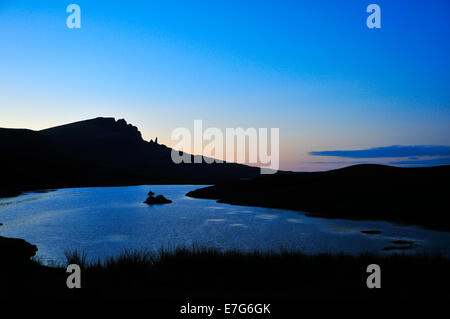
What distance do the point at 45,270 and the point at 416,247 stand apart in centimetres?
2993

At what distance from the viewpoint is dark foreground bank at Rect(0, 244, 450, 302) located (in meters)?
11.8

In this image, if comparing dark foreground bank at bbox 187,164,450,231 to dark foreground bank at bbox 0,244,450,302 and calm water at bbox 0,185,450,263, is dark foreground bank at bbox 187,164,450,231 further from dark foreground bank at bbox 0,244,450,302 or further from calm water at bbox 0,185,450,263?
dark foreground bank at bbox 0,244,450,302

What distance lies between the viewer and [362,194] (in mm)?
64812

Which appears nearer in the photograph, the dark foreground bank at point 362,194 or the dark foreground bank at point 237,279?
the dark foreground bank at point 237,279

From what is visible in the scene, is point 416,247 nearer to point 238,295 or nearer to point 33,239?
point 238,295

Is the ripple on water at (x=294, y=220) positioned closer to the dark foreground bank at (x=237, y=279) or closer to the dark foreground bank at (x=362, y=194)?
the dark foreground bank at (x=362, y=194)

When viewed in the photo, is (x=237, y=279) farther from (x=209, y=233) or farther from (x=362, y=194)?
(x=362, y=194)

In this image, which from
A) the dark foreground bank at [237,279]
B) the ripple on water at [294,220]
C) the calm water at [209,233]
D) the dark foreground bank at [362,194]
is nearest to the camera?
the dark foreground bank at [237,279]

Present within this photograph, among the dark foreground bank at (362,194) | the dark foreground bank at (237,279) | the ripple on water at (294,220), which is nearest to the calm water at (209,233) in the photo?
the ripple on water at (294,220)

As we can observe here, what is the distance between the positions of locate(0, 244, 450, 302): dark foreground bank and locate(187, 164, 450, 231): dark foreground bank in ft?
108

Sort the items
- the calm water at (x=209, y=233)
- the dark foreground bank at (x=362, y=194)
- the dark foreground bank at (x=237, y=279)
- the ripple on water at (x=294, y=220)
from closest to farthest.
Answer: the dark foreground bank at (x=237, y=279) → the calm water at (x=209, y=233) → the ripple on water at (x=294, y=220) → the dark foreground bank at (x=362, y=194)

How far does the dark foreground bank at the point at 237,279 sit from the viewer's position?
38.6ft

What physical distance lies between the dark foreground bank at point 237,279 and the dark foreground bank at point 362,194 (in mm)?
32788

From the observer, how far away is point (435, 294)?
11633 millimetres
